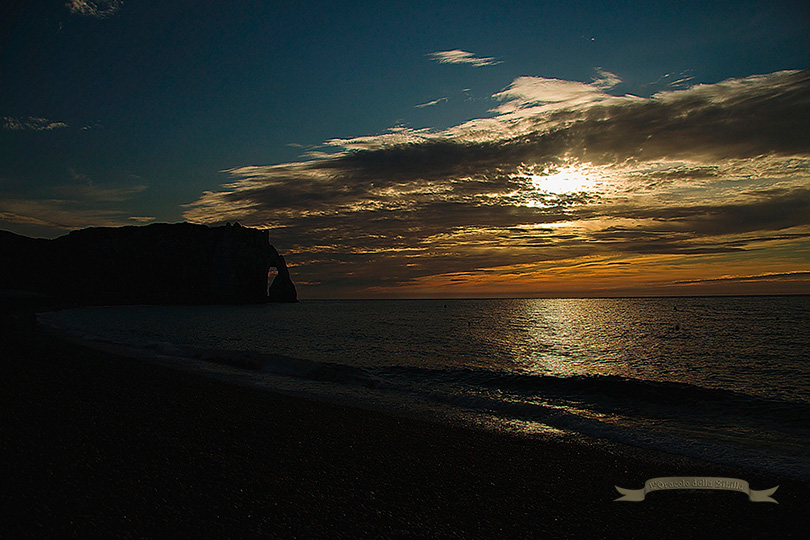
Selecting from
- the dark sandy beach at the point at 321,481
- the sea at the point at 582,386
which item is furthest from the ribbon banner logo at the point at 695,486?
the sea at the point at 582,386

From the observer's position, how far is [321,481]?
651 cm

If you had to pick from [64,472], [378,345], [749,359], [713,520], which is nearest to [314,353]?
[378,345]

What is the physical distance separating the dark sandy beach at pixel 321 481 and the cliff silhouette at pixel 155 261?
13793 centimetres

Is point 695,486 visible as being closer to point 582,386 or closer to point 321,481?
point 321,481

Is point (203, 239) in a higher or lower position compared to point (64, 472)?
higher

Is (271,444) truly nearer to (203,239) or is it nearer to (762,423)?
(762,423)

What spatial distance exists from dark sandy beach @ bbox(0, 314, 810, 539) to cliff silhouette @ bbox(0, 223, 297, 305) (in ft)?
453

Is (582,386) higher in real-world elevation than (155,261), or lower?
lower

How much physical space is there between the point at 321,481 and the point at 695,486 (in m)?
6.33

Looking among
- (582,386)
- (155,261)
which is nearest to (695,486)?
(582,386)

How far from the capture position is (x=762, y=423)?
13.1 meters

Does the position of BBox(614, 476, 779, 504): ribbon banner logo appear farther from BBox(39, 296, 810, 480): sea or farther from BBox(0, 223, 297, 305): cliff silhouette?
BBox(0, 223, 297, 305): cliff silhouette

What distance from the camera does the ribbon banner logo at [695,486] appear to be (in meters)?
6.74

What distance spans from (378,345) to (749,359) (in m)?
26.9
